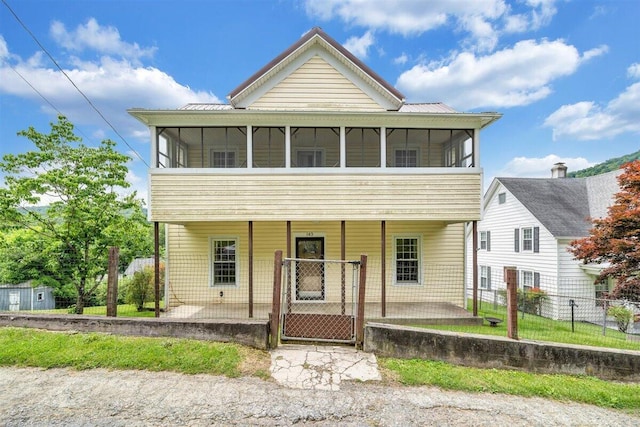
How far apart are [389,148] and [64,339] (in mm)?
9587

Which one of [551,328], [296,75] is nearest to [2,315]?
[296,75]

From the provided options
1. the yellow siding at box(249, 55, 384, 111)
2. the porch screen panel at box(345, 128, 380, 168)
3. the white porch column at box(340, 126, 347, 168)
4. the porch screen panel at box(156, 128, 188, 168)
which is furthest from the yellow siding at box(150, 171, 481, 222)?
the yellow siding at box(249, 55, 384, 111)

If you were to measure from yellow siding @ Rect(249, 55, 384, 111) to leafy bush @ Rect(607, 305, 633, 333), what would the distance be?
387 inches

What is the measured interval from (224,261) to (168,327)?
4499mm

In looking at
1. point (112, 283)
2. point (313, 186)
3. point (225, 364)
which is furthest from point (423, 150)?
point (112, 283)

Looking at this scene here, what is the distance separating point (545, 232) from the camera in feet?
46.8

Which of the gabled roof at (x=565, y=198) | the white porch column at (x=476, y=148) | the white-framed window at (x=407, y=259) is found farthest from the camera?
the gabled roof at (x=565, y=198)

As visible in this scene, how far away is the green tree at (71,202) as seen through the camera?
925cm

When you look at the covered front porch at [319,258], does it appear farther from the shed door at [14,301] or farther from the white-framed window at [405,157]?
the shed door at [14,301]

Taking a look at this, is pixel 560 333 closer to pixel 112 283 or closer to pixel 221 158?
pixel 112 283

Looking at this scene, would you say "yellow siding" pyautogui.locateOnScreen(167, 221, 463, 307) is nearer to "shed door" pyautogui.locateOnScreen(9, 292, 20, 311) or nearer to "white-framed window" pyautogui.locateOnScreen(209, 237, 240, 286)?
"white-framed window" pyautogui.locateOnScreen(209, 237, 240, 286)

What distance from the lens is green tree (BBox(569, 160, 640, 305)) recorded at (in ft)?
32.0

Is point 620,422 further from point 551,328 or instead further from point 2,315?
point 2,315

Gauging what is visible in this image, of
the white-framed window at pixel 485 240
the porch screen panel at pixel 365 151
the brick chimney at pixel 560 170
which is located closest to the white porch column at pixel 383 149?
the porch screen panel at pixel 365 151
